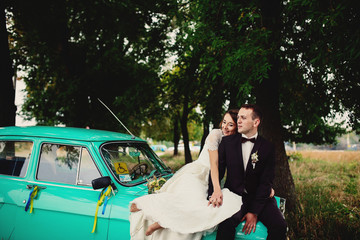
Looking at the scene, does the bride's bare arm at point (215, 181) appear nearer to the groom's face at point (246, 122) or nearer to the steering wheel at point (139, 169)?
the groom's face at point (246, 122)

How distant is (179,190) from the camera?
109 inches

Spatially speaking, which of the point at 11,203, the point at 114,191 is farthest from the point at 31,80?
→ the point at 114,191

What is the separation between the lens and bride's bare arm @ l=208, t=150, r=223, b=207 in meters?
2.55

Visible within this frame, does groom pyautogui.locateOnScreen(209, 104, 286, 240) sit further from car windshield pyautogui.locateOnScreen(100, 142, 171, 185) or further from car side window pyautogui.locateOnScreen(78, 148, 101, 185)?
car side window pyautogui.locateOnScreen(78, 148, 101, 185)

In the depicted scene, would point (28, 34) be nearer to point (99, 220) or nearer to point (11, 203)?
point (11, 203)

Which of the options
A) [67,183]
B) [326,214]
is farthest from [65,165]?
[326,214]

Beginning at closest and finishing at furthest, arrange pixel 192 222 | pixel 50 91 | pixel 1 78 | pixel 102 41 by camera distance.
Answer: pixel 192 222 → pixel 1 78 → pixel 102 41 → pixel 50 91

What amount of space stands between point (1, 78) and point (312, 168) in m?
13.9

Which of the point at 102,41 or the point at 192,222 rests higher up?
the point at 102,41

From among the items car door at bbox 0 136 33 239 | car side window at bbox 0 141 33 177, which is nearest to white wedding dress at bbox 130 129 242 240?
car door at bbox 0 136 33 239

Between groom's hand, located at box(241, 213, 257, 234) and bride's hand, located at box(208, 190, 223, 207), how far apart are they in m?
0.32

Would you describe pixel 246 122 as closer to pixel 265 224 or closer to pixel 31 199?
pixel 265 224

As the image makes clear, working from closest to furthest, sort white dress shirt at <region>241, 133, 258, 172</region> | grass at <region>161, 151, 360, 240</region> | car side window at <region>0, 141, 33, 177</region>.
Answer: white dress shirt at <region>241, 133, 258, 172</region> → car side window at <region>0, 141, 33, 177</region> → grass at <region>161, 151, 360, 240</region>

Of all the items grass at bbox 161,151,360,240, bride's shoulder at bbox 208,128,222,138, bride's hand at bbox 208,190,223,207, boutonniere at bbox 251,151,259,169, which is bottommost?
grass at bbox 161,151,360,240
